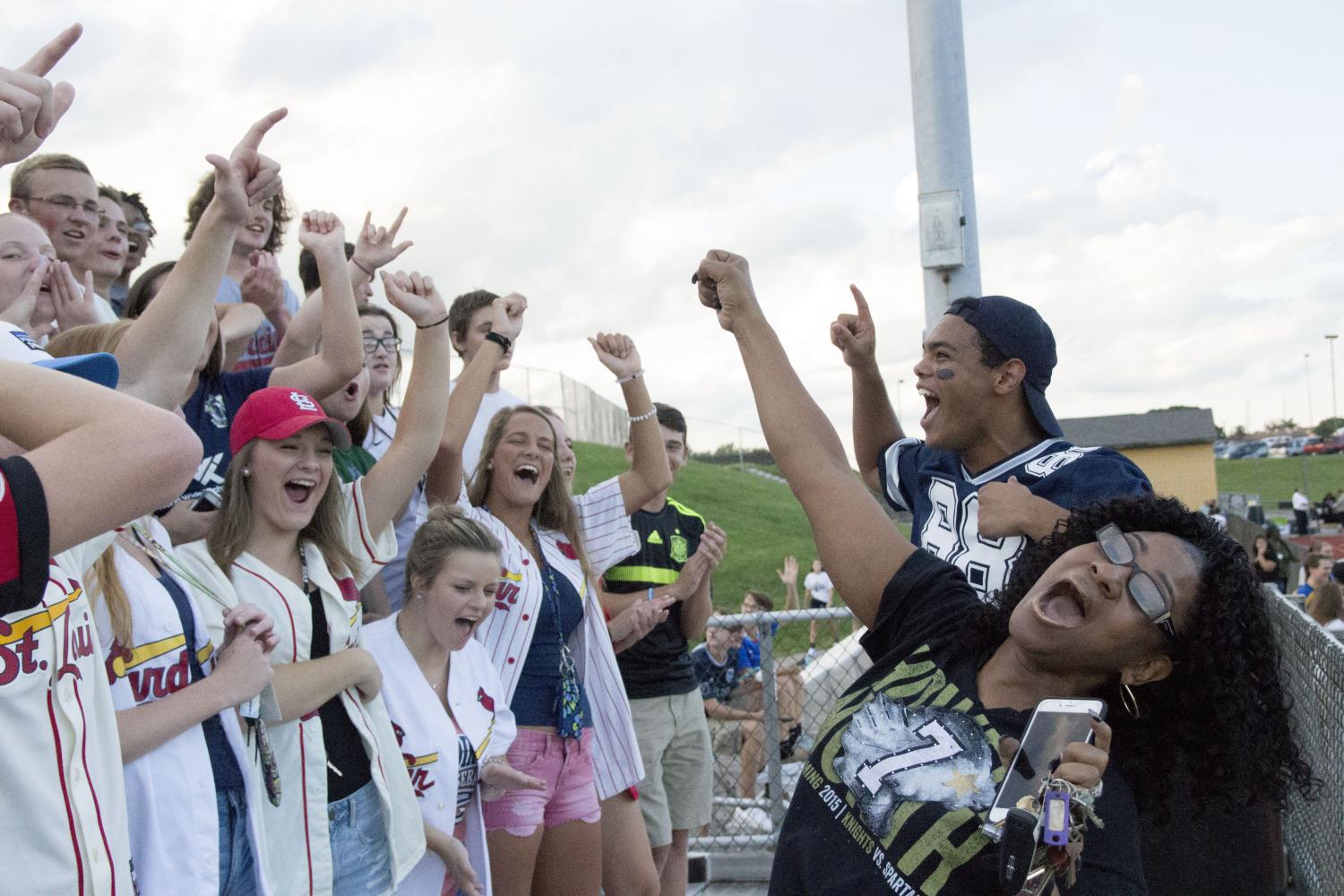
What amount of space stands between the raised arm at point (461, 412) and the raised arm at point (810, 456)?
2179mm

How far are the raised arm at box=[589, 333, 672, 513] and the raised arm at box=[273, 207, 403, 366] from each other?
1.08m

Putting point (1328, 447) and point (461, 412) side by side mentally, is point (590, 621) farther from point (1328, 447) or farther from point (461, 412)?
point (1328, 447)

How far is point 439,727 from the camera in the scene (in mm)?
3854

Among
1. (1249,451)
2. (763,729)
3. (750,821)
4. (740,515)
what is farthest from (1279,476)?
(750,821)

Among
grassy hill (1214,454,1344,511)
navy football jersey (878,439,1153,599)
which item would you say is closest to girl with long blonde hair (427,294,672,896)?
navy football jersey (878,439,1153,599)

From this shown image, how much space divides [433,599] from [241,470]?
0.85 m

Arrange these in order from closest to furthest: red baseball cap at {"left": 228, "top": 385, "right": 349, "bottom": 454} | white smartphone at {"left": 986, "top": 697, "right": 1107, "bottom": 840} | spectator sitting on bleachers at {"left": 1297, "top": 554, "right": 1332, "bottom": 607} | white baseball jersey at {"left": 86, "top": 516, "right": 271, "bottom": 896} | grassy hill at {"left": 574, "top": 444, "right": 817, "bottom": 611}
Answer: white smartphone at {"left": 986, "top": 697, "right": 1107, "bottom": 840} → white baseball jersey at {"left": 86, "top": 516, "right": 271, "bottom": 896} → red baseball cap at {"left": 228, "top": 385, "right": 349, "bottom": 454} → spectator sitting on bleachers at {"left": 1297, "top": 554, "right": 1332, "bottom": 607} → grassy hill at {"left": 574, "top": 444, "right": 817, "bottom": 611}

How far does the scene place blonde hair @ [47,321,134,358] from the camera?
2863mm

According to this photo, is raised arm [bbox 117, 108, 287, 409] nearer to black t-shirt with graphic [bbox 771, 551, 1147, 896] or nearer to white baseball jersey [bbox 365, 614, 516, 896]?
white baseball jersey [bbox 365, 614, 516, 896]

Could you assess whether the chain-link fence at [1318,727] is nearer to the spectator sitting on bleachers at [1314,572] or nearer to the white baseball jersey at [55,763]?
the white baseball jersey at [55,763]

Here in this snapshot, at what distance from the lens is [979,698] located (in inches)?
78.6

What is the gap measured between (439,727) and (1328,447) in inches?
3373

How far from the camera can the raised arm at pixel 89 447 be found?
4.43 ft

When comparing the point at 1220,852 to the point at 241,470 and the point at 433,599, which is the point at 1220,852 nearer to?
the point at 433,599
